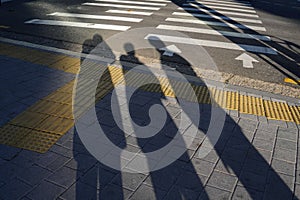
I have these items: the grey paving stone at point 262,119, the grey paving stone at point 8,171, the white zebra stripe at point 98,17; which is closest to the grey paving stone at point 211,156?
the grey paving stone at point 262,119

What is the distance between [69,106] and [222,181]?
3118mm

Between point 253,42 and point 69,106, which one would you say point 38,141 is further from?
point 253,42

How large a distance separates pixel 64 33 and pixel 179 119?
6.33m

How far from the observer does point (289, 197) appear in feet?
12.1

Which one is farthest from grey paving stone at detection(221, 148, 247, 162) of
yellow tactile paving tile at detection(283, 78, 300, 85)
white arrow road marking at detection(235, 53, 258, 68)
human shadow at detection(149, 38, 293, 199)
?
white arrow road marking at detection(235, 53, 258, 68)

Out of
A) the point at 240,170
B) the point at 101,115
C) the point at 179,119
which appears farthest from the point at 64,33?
the point at 240,170

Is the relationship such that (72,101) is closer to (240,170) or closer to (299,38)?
(240,170)

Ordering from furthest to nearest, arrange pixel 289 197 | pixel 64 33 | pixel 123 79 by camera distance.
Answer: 1. pixel 64 33
2. pixel 123 79
3. pixel 289 197

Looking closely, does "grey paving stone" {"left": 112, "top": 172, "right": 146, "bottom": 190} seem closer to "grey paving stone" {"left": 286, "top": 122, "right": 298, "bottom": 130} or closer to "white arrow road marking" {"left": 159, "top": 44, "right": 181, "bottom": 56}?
"grey paving stone" {"left": 286, "top": 122, "right": 298, "bottom": 130}

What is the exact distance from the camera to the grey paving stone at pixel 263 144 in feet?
15.0

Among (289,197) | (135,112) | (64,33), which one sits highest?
(64,33)

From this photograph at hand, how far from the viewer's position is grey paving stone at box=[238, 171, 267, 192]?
12.5 feet

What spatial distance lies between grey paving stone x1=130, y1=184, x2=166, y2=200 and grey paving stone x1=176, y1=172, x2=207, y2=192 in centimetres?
28

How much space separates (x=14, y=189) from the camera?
3.65 m
